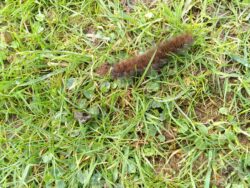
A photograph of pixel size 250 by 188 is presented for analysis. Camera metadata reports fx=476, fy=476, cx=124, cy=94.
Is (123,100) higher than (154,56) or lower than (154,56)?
lower

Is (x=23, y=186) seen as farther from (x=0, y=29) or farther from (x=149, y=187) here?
(x=0, y=29)

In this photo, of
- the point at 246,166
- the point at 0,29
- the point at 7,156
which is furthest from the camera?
the point at 0,29

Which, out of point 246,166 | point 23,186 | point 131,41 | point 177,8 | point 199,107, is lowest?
point 23,186

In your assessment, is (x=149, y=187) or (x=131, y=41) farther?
(x=131, y=41)

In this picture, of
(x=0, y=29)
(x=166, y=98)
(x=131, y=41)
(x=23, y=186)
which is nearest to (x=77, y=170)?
(x=23, y=186)
